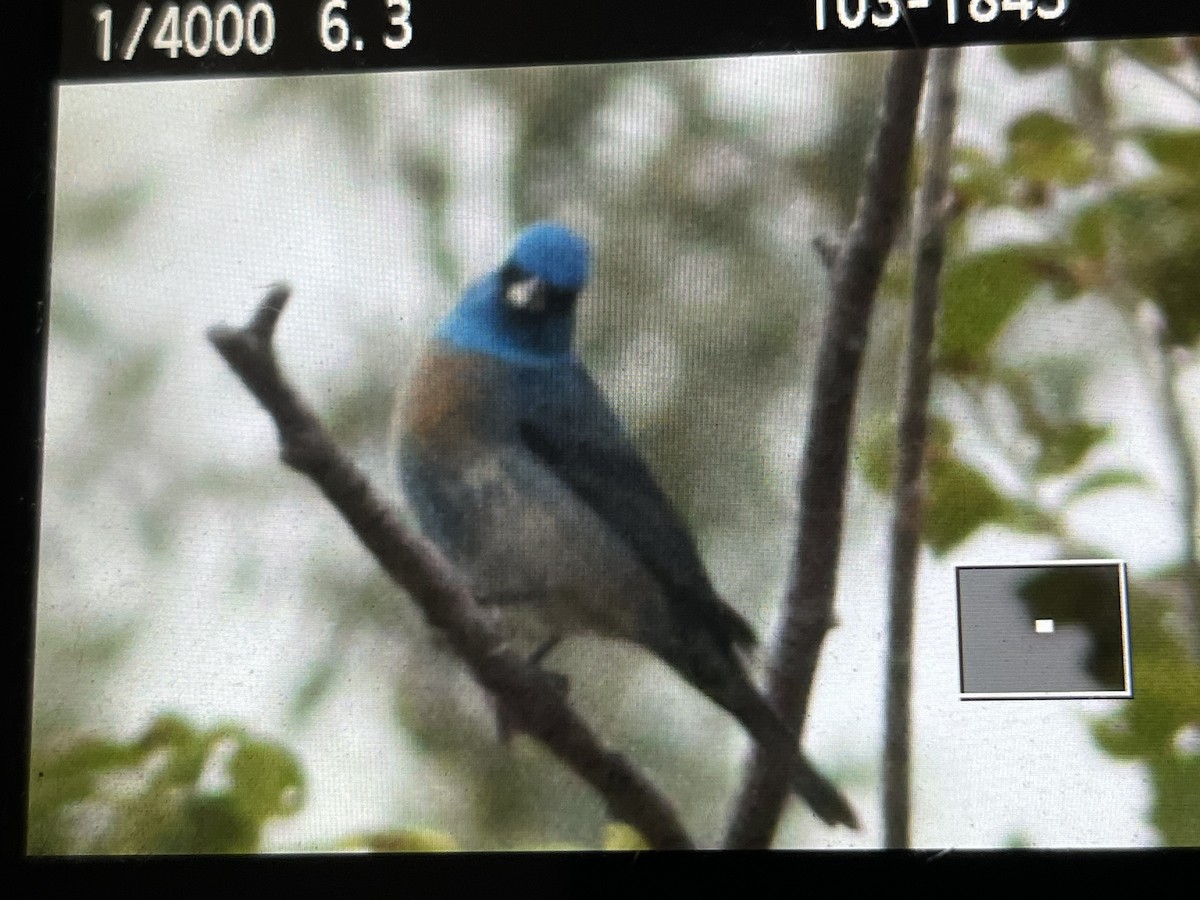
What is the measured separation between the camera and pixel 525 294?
0.95 metres

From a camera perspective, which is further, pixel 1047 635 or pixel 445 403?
pixel 445 403

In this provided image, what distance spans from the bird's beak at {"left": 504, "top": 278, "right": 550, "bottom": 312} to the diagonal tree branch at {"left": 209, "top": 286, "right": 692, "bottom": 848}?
17 cm

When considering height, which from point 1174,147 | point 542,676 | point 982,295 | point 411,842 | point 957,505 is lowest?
point 411,842

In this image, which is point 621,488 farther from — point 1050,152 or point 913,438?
point 1050,152

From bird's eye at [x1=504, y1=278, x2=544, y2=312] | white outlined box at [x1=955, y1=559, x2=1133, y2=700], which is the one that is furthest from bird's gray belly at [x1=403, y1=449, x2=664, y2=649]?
white outlined box at [x1=955, y1=559, x2=1133, y2=700]

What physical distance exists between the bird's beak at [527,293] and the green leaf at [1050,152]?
1.17 ft

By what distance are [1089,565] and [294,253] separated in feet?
2.01

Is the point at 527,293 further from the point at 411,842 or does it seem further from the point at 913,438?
the point at 411,842

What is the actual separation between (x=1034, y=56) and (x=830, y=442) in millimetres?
323

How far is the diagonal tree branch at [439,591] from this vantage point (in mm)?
880

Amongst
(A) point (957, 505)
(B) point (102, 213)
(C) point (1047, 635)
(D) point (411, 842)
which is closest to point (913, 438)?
(A) point (957, 505)

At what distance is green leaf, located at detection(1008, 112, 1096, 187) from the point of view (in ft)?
3.00

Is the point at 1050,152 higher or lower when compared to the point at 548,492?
higher

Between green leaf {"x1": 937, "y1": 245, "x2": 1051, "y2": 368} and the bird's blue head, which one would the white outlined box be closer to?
green leaf {"x1": 937, "y1": 245, "x2": 1051, "y2": 368}
